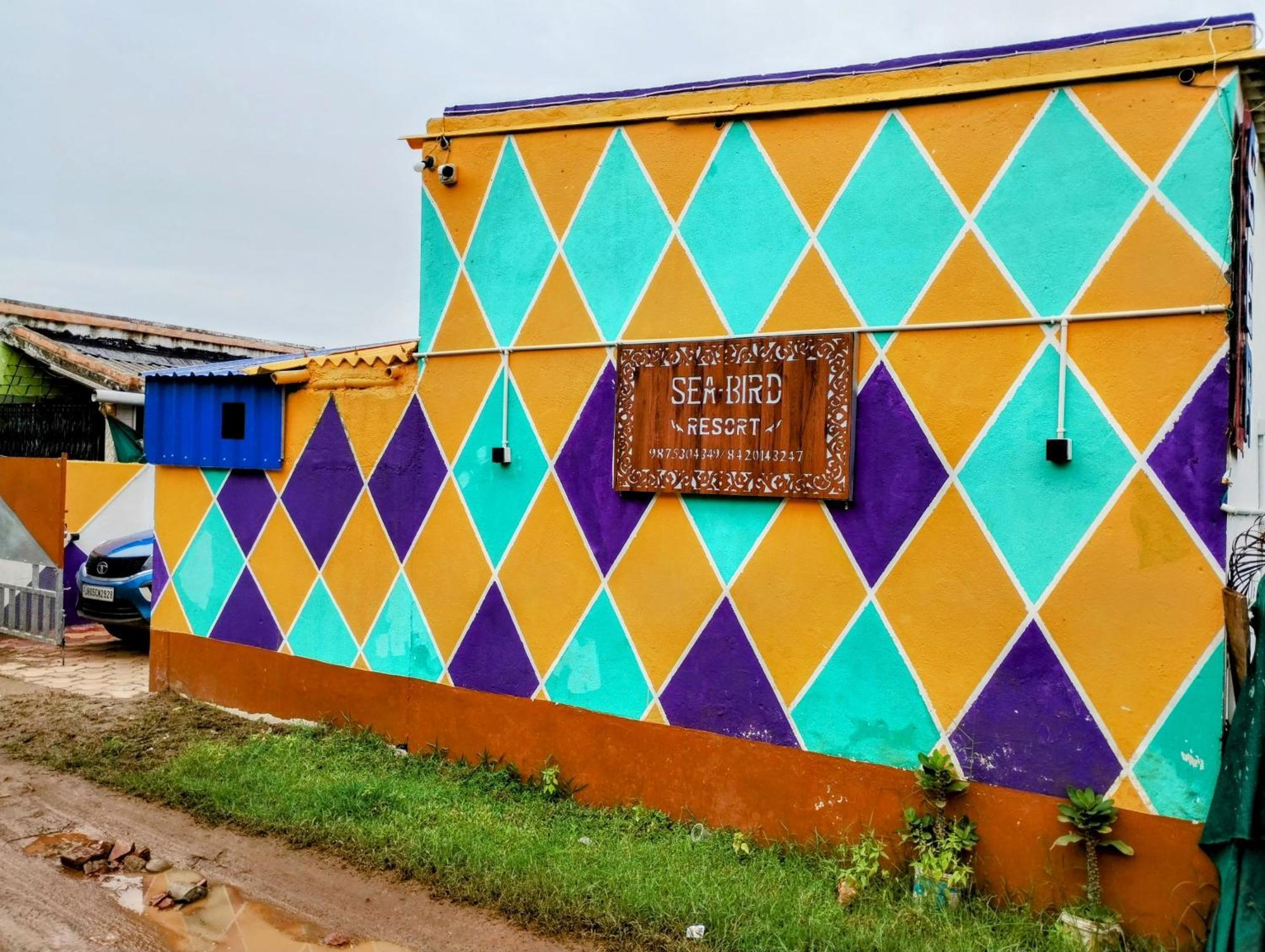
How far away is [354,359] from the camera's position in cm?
677

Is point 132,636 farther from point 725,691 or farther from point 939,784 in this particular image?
point 939,784

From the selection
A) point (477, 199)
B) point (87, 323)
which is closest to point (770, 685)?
point (477, 199)

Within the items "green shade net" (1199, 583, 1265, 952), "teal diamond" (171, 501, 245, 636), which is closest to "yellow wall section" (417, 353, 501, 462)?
"teal diamond" (171, 501, 245, 636)

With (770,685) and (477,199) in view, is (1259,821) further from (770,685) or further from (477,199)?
(477,199)

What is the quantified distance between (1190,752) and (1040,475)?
1323 millimetres

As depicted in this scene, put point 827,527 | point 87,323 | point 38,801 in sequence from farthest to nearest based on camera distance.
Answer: point 87,323 → point 38,801 → point 827,527

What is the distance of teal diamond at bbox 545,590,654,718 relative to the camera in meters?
5.46

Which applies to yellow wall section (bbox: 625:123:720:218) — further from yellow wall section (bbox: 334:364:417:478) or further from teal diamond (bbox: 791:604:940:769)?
teal diamond (bbox: 791:604:940:769)

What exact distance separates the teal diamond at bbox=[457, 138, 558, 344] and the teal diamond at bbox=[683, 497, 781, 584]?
1.81 metres

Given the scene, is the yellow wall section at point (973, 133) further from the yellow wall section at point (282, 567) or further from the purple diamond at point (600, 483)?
the yellow wall section at point (282, 567)

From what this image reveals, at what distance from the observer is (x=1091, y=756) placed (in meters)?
4.11

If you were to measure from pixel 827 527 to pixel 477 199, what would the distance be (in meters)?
3.29

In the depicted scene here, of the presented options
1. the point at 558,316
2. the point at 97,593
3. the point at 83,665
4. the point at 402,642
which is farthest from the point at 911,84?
the point at 83,665

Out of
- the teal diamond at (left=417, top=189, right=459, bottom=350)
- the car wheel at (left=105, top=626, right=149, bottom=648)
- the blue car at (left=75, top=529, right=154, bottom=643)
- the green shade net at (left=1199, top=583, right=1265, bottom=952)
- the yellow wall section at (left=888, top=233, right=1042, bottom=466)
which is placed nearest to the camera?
the green shade net at (left=1199, top=583, right=1265, bottom=952)
